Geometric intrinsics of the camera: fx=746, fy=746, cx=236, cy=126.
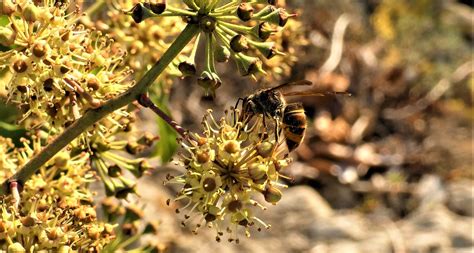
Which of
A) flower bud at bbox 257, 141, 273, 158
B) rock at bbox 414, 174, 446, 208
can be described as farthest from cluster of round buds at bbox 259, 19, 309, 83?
rock at bbox 414, 174, 446, 208

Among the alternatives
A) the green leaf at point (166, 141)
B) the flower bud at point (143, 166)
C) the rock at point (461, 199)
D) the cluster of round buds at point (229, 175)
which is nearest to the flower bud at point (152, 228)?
the green leaf at point (166, 141)

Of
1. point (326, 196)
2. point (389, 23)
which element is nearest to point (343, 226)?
point (326, 196)

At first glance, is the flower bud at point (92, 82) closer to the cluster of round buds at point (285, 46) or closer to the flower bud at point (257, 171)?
the flower bud at point (257, 171)

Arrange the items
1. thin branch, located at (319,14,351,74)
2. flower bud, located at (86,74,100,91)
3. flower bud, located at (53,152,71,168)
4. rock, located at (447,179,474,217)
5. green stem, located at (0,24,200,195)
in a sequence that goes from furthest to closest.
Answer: thin branch, located at (319,14,351,74) < rock, located at (447,179,474,217) < flower bud, located at (53,152,71,168) < flower bud, located at (86,74,100,91) < green stem, located at (0,24,200,195)

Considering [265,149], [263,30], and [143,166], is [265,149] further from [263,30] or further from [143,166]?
[143,166]

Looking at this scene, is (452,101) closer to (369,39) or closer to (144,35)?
(369,39)

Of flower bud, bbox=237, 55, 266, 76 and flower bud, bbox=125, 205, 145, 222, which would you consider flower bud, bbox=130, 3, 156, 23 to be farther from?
flower bud, bbox=125, 205, 145, 222
